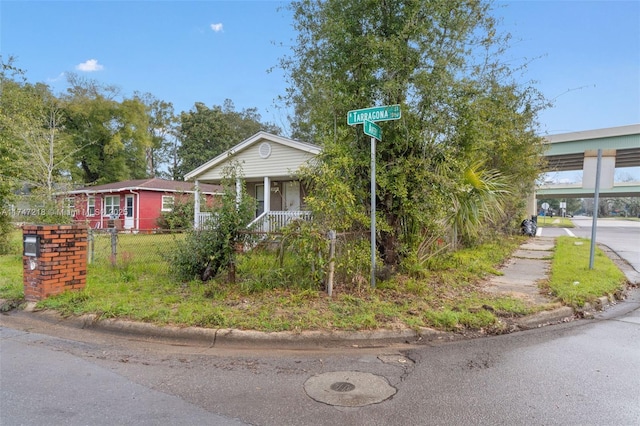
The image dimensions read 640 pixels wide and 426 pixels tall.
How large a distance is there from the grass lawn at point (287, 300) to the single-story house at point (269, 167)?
Answer: 5.94 metres

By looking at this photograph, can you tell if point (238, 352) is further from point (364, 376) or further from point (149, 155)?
point (149, 155)

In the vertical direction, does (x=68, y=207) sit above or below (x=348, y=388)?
above

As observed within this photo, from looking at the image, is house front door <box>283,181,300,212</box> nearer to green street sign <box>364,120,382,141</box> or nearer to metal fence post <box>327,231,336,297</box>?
green street sign <box>364,120,382,141</box>

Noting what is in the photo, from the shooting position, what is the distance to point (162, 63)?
14.4m

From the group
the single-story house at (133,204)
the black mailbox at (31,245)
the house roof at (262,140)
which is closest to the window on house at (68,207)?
the black mailbox at (31,245)

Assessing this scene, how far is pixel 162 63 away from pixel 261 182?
19.8ft

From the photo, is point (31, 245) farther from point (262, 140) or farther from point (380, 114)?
point (262, 140)

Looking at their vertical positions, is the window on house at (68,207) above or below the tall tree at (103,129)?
below

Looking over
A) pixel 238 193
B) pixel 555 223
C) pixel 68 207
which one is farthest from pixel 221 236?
pixel 555 223

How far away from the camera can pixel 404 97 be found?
6.37 meters

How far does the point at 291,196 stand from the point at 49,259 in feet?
35.4

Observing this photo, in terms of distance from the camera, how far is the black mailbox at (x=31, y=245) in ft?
17.9

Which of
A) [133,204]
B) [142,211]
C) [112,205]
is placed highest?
[133,204]

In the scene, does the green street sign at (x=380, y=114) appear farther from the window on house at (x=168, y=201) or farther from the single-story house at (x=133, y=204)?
the single-story house at (x=133, y=204)
